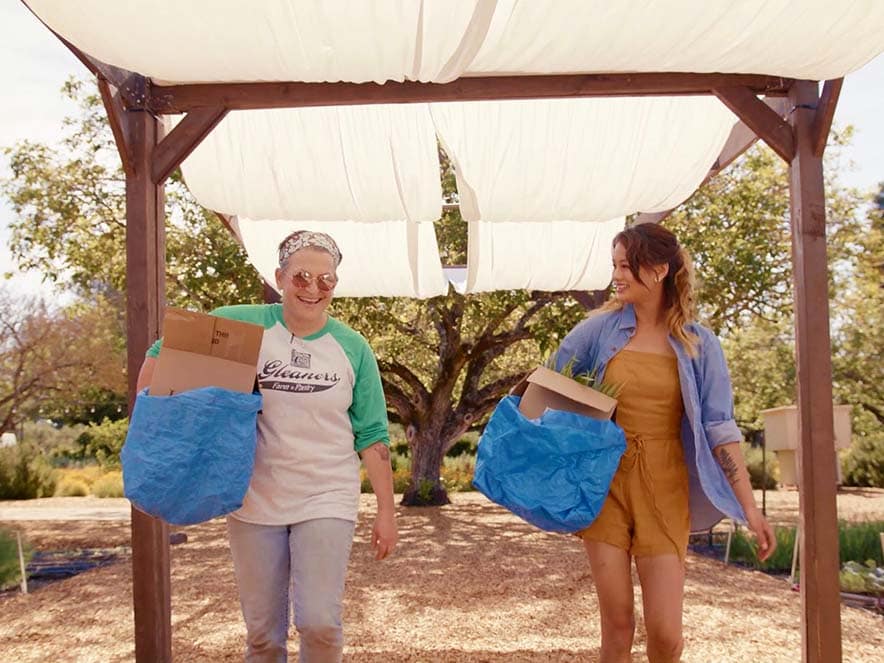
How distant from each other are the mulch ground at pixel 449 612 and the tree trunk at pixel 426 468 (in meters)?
3.73

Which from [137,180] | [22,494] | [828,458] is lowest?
[22,494]

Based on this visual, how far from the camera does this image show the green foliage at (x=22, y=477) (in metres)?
14.0

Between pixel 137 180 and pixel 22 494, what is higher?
pixel 137 180

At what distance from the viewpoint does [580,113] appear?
16.2ft

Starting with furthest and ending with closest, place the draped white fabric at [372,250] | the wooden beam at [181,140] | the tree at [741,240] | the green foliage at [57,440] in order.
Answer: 1. the green foliage at [57,440]
2. the tree at [741,240]
3. the draped white fabric at [372,250]
4. the wooden beam at [181,140]

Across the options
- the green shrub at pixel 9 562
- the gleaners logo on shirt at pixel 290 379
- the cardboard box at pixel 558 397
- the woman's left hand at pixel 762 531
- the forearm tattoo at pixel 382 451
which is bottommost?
the green shrub at pixel 9 562

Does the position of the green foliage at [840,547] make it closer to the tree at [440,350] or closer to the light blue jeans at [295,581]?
the tree at [440,350]

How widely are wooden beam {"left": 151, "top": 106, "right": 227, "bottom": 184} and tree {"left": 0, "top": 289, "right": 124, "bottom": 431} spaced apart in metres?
10.1

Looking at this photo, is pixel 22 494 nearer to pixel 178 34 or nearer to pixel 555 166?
pixel 555 166

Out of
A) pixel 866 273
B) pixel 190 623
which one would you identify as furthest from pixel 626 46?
pixel 866 273

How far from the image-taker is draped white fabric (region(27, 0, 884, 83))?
2885 millimetres

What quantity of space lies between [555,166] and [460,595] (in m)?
2.89

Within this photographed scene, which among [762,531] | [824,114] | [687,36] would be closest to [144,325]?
[687,36]

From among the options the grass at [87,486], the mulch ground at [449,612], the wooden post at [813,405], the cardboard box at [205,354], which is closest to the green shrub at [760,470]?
the mulch ground at [449,612]
